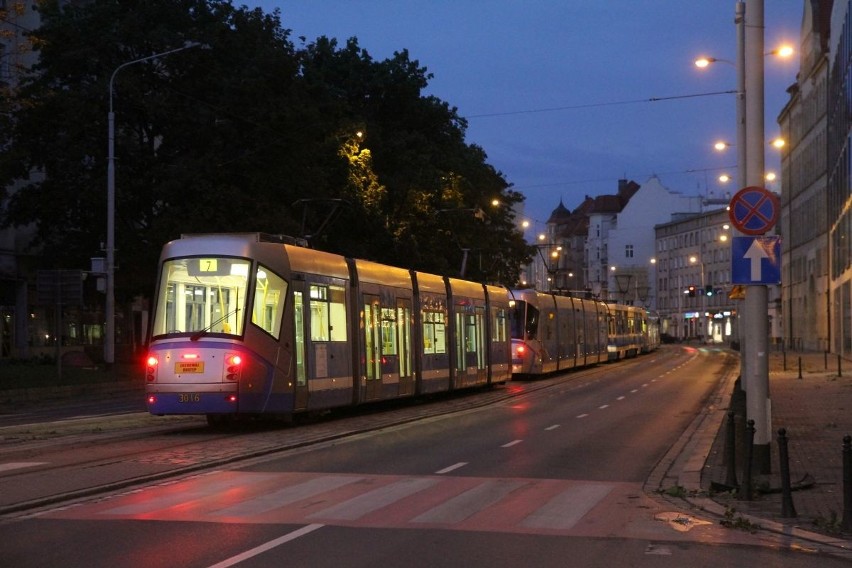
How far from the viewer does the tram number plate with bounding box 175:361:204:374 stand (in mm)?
19656

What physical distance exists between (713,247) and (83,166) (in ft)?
309

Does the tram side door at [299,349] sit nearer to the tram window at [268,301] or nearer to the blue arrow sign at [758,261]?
the tram window at [268,301]

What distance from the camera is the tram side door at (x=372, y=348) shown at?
24.9 meters

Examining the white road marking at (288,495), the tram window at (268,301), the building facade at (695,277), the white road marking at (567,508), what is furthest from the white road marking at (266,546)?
the building facade at (695,277)

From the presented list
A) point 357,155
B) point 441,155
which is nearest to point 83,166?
point 357,155

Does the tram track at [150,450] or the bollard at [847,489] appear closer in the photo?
the bollard at [847,489]

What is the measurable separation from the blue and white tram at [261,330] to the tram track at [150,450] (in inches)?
23.6

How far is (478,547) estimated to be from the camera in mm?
9695

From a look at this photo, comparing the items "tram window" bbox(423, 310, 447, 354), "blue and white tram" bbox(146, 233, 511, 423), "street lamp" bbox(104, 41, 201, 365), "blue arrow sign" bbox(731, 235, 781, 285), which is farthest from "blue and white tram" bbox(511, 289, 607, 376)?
"blue arrow sign" bbox(731, 235, 781, 285)

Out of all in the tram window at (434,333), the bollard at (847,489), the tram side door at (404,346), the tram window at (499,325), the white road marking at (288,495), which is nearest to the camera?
the bollard at (847,489)

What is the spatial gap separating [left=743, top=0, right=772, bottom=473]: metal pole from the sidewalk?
574 mm

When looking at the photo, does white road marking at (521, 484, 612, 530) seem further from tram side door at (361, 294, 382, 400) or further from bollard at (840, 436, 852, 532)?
tram side door at (361, 294, 382, 400)

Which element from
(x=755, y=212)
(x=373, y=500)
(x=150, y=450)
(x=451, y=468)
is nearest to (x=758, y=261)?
(x=755, y=212)

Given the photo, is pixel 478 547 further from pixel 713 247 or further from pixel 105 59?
pixel 713 247
